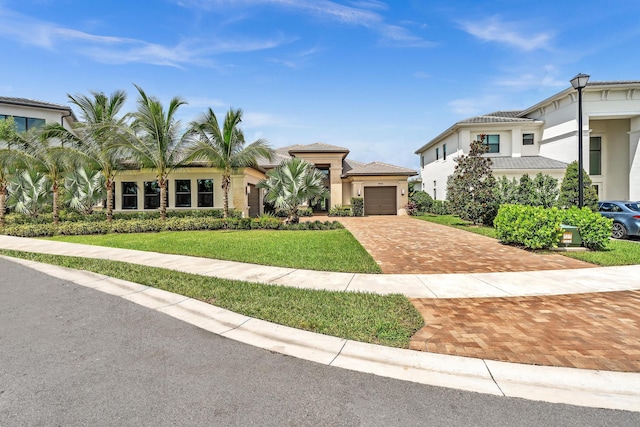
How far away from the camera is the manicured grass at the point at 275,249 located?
896 cm

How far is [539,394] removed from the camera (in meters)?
3.18

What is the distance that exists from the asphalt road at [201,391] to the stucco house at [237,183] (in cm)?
1728

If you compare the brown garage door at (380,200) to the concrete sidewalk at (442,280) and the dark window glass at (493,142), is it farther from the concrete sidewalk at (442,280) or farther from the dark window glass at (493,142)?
the concrete sidewalk at (442,280)

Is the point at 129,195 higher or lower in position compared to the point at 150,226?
higher

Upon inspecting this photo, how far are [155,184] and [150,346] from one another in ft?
65.9

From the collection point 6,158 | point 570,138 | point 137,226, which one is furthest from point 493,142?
point 6,158

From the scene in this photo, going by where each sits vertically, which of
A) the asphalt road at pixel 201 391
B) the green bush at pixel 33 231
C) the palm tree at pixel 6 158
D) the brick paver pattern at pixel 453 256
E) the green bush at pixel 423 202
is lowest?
the asphalt road at pixel 201 391

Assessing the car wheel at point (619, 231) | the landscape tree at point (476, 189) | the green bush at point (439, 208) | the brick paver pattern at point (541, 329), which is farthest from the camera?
the green bush at point (439, 208)

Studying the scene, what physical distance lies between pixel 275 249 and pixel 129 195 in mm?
15866

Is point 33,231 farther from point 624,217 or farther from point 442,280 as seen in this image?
point 624,217

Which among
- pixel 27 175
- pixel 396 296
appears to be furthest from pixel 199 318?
pixel 27 175

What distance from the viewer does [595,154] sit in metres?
27.8

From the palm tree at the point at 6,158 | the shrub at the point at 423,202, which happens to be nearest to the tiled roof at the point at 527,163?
the shrub at the point at 423,202

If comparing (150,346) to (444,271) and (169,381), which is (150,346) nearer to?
(169,381)
